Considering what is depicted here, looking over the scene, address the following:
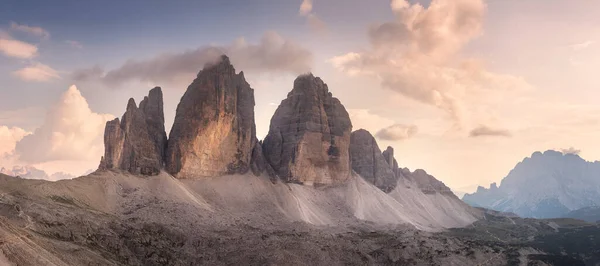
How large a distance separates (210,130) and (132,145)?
24410 mm

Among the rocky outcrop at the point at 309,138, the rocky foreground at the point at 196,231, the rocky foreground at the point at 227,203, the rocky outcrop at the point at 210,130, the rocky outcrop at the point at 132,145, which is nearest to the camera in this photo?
the rocky foreground at the point at 196,231

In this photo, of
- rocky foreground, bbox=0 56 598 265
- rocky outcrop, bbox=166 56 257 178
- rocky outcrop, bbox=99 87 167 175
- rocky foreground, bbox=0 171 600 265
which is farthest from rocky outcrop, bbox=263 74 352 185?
rocky outcrop, bbox=99 87 167 175

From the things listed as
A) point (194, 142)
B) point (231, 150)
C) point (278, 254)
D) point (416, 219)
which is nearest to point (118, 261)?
point (278, 254)

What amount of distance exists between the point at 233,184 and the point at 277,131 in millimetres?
41048

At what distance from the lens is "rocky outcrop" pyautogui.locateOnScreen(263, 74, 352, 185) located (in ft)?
559

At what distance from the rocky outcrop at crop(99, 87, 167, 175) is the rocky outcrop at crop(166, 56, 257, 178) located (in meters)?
6.89

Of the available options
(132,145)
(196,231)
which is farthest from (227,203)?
(196,231)

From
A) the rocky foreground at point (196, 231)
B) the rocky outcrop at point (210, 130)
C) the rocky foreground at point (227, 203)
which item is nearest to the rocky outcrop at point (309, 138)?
the rocky foreground at point (227, 203)

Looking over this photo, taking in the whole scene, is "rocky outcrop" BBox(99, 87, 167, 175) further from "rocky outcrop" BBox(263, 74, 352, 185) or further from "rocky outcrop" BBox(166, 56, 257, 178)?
"rocky outcrop" BBox(263, 74, 352, 185)

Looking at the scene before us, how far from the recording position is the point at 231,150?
150375 mm

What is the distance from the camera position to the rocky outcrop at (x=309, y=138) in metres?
170

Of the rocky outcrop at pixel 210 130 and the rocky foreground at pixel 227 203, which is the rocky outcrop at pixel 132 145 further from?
the rocky outcrop at pixel 210 130

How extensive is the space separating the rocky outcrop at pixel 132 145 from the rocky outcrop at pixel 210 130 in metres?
6.89

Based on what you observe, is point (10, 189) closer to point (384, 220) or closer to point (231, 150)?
point (231, 150)
